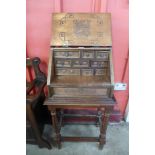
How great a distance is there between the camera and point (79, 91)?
1.29 m

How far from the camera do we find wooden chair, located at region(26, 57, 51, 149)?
147 centimetres

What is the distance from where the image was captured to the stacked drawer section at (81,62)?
1.39 m

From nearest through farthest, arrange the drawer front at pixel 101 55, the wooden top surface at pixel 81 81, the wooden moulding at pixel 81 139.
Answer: the wooden top surface at pixel 81 81, the drawer front at pixel 101 55, the wooden moulding at pixel 81 139

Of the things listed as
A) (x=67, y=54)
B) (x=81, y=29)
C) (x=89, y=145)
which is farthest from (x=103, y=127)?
(x=81, y=29)

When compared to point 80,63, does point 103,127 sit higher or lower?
lower

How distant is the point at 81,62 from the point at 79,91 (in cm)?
28

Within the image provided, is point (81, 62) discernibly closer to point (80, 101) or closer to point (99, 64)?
point (99, 64)

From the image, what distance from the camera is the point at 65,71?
146 cm

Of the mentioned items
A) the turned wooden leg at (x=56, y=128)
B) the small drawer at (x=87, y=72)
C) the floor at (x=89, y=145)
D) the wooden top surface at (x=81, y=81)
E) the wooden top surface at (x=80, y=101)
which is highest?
the small drawer at (x=87, y=72)

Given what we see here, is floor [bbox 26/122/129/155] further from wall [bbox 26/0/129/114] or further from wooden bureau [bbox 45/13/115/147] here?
wall [bbox 26/0/129/114]

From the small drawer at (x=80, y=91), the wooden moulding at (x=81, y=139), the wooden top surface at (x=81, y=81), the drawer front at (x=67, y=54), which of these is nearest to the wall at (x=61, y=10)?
the drawer front at (x=67, y=54)

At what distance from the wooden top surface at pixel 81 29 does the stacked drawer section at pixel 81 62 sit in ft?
0.25

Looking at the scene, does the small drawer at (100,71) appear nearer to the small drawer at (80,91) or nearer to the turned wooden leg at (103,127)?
the small drawer at (80,91)
